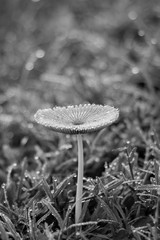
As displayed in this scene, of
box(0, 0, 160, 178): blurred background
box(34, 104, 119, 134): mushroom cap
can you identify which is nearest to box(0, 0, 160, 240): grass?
box(0, 0, 160, 178): blurred background

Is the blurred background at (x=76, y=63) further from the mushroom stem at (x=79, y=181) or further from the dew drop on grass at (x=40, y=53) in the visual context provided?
the mushroom stem at (x=79, y=181)

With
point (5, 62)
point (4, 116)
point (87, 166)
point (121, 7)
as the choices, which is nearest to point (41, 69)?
point (5, 62)

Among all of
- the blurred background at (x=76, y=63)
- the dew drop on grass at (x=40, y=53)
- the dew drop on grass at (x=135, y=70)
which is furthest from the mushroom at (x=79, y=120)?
the dew drop on grass at (x=40, y=53)

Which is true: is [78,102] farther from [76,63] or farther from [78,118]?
[78,118]

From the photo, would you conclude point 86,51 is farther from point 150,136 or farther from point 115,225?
point 115,225

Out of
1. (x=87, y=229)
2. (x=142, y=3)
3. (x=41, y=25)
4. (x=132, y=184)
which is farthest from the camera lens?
(x=41, y=25)

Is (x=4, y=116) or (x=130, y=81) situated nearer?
(x=4, y=116)

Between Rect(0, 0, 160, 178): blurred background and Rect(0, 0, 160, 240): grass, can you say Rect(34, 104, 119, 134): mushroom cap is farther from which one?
Rect(0, 0, 160, 178): blurred background
